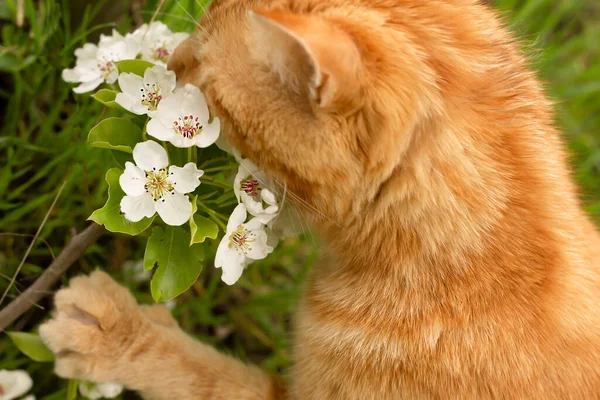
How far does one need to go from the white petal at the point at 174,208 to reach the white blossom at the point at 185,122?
2.9 inches

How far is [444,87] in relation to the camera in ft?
2.69

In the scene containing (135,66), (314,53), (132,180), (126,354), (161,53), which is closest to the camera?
(314,53)

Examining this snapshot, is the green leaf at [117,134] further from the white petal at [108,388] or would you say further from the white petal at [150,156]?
the white petal at [108,388]

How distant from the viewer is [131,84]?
2.81 ft

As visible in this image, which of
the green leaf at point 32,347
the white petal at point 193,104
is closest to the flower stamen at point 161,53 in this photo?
the white petal at point 193,104

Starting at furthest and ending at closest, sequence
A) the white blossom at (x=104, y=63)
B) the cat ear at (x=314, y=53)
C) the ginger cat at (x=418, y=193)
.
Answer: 1. the white blossom at (x=104, y=63)
2. the ginger cat at (x=418, y=193)
3. the cat ear at (x=314, y=53)

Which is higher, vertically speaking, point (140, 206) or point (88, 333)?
point (140, 206)

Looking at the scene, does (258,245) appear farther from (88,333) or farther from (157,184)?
(88,333)

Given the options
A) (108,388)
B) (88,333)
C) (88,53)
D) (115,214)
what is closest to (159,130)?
(115,214)

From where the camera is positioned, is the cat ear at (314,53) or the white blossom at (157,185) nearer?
the cat ear at (314,53)

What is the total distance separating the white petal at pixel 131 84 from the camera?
0.85 meters

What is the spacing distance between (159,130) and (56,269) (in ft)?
1.49

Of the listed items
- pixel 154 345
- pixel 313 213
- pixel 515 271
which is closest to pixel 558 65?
pixel 515 271

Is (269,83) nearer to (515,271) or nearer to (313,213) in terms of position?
(313,213)
